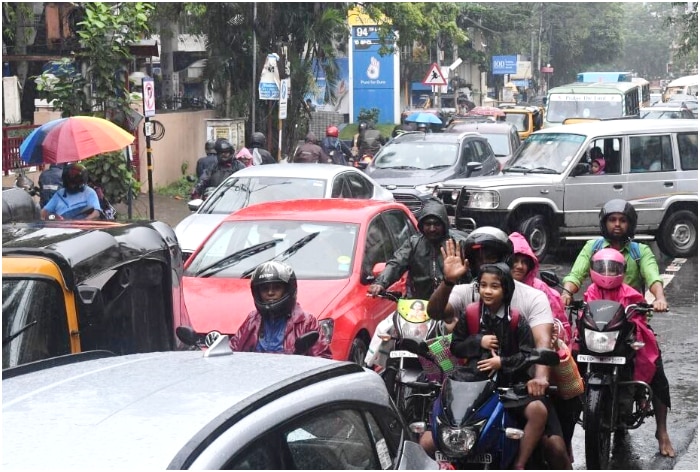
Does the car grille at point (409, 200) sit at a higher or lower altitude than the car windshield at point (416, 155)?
lower

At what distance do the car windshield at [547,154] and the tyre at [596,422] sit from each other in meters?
9.43

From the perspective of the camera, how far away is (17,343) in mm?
5422

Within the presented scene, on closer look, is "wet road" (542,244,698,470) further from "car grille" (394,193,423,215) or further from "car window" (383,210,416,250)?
"car grille" (394,193,423,215)

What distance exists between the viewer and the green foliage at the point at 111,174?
16.2 metres

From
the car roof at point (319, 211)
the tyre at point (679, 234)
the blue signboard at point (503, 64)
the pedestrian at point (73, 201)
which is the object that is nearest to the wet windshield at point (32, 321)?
the car roof at point (319, 211)

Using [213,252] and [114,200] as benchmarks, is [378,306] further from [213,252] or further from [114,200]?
[114,200]

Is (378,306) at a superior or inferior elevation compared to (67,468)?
inferior

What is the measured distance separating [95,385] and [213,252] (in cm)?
607

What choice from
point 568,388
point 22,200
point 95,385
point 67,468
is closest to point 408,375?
point 568,388

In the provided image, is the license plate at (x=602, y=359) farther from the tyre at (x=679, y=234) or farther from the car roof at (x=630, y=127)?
the tyre at (x=679, y=234)

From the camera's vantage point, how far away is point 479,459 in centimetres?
530

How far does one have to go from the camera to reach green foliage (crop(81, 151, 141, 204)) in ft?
53.2

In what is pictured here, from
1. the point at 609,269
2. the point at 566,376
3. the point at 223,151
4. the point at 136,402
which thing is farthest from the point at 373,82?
the point at 136,402

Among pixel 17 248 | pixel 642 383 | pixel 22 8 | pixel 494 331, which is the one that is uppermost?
pixel 22 8
